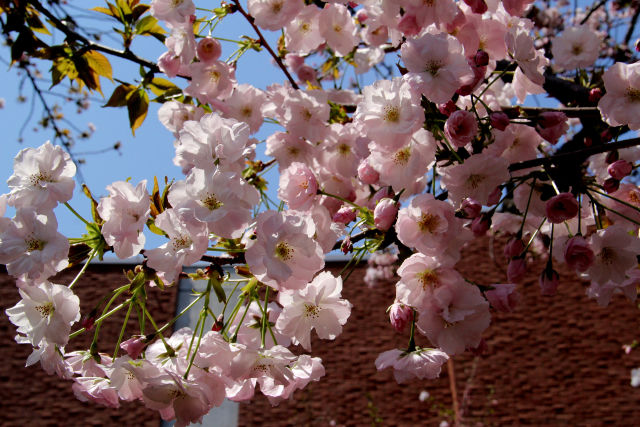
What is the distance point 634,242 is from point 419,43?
1.79 feet

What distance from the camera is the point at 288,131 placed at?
101 cm

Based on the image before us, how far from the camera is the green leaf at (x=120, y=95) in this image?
1.13 metres

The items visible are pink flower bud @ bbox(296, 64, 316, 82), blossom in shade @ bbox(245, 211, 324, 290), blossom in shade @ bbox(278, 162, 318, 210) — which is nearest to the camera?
blossom in shade @ bbox(245, 211, 324, 290)

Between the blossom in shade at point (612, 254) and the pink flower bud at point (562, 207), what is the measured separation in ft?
0.42

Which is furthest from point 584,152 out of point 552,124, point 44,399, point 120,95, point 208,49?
point 44,399

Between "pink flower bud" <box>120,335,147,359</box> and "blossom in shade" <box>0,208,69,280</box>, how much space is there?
0.54 ft

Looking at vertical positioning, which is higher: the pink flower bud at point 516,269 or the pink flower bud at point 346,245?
the pink flower bud at point 516,269

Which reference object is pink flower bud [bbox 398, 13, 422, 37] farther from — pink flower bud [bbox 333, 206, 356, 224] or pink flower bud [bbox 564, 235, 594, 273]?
pink flower bud [bbox 564, 235, 594, 273]

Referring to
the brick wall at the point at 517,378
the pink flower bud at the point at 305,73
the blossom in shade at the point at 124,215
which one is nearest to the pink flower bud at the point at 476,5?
the blossom in shade at the point at 124,215

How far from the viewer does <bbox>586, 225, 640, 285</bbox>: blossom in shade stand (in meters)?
0.85

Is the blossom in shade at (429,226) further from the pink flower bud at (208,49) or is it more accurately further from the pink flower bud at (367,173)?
the pink flower bud at (208,49)

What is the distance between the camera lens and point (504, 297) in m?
0.77

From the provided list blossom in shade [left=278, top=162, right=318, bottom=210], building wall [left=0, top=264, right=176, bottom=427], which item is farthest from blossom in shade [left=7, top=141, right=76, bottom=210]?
building wall [left=0, top=264, right=176, bottom=427]

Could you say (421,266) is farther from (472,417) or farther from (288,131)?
(472,417)
